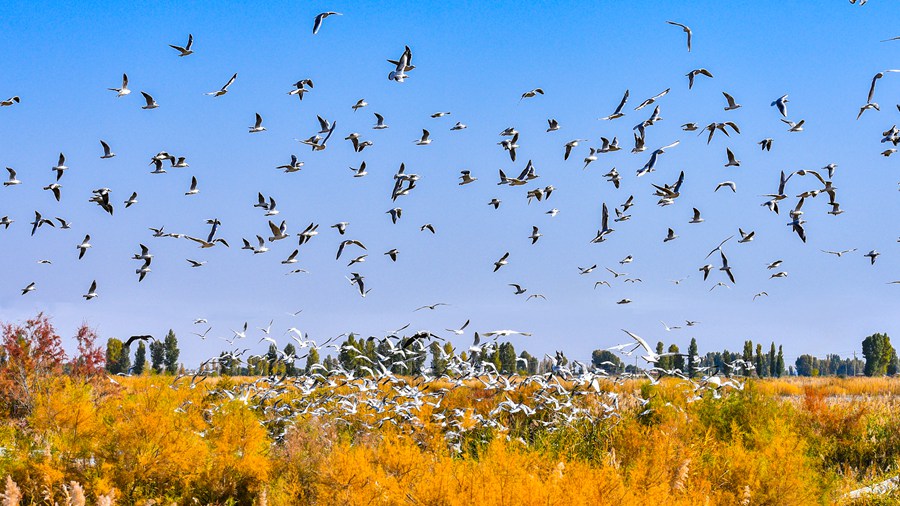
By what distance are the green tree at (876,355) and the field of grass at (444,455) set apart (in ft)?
271

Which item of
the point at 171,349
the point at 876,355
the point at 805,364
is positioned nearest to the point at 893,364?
the point at 876,355

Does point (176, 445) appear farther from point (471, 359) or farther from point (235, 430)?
point (471, 359)

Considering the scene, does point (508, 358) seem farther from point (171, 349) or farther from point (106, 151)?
point (106, 151)

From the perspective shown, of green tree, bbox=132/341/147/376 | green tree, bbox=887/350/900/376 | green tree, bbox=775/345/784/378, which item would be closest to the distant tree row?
green tree, bbox=132/341/147/376

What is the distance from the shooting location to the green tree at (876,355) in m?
98.9

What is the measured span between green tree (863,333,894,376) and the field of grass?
3255 inches

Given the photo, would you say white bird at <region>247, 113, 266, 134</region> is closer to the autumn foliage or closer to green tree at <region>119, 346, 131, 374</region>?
the autumn foliage

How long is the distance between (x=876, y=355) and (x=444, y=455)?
97.7 m

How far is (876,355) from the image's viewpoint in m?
99.4

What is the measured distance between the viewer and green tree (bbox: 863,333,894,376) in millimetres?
98938

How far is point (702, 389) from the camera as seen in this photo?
77.9ft

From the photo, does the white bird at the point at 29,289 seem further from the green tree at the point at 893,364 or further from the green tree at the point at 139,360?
the green tree at the point at 893,364

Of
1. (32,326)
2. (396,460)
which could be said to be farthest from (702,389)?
(32,326)

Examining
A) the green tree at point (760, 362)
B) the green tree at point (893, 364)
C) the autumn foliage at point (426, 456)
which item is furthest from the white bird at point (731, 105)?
the green tree at point (893, 364)
